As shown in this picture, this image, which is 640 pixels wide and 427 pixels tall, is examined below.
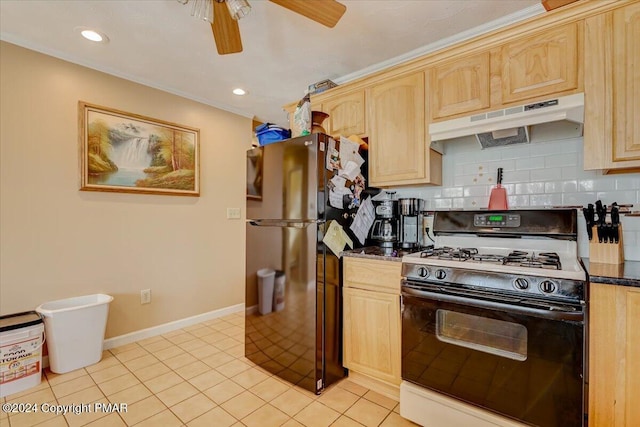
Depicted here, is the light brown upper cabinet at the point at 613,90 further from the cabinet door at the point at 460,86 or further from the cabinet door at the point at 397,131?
the cabinet door at the point at 397,131

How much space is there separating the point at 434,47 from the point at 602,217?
145cm

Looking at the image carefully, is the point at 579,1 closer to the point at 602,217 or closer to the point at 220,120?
the point at 602,217

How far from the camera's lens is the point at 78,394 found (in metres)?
1.85

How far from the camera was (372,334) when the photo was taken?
1860mm

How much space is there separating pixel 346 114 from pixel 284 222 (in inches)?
39.0

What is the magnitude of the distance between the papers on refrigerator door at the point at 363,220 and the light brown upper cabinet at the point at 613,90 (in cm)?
124

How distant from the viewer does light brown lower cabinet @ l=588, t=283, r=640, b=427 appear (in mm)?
1123

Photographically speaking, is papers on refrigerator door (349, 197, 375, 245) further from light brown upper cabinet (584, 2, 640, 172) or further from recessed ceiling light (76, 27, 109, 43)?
recessed ceiling light (76, 27, 109, 43)

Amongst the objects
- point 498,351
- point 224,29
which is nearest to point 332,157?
point 224,29

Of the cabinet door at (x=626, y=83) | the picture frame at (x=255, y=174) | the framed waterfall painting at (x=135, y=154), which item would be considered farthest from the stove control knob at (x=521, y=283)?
the framed waterfall painting at (x=135, y=154)

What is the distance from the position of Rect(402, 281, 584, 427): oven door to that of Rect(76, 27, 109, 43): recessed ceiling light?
8.20ft

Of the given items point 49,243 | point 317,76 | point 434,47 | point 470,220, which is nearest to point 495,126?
point 470,220

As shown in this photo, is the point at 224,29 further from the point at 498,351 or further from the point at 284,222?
the point at 498,351

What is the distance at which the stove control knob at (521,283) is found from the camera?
4.17 feet
